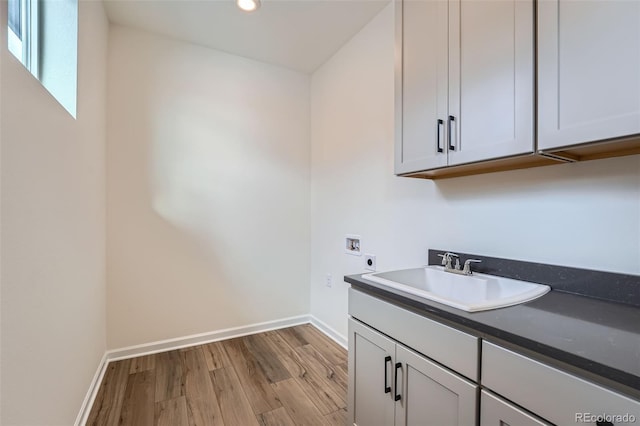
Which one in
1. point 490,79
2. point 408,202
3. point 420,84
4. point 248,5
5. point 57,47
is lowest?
point 408,202

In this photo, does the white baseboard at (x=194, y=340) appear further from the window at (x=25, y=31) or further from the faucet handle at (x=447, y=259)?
the window at (x=25, y=31)

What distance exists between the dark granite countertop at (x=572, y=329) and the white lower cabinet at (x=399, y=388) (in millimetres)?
210

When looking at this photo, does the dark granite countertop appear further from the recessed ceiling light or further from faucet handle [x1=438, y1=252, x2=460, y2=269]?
the recessed ceiling light

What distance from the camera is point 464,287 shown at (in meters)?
1.43

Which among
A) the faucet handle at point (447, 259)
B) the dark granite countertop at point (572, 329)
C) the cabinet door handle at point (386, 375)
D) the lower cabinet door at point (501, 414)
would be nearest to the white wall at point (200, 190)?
the faucet handle at point (447, 259)

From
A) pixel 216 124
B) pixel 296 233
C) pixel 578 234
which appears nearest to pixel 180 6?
pixel 216 124

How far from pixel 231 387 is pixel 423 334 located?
1.49 meters

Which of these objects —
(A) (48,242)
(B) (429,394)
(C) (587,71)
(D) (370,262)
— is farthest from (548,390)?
(A) (48,242)

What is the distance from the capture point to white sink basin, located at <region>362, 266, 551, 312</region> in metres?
1.02

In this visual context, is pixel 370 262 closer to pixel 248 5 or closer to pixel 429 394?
pixel 429 394

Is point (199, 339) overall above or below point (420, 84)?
below

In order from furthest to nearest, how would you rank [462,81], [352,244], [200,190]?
[200,190] → [352,244] → [462,81]

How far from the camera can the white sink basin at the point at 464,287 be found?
102cm

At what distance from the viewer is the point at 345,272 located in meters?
2.56
